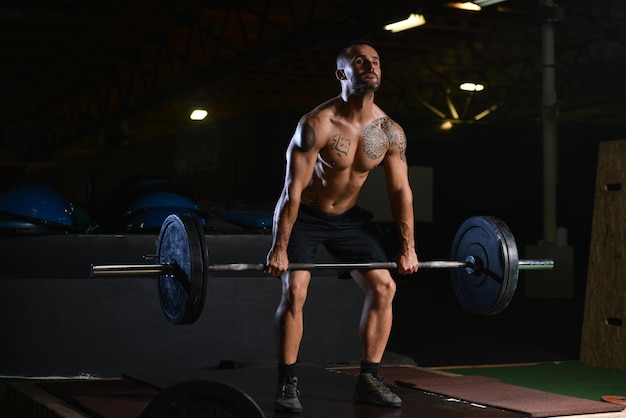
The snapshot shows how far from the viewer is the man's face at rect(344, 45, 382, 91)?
3.37m

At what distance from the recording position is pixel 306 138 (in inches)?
132

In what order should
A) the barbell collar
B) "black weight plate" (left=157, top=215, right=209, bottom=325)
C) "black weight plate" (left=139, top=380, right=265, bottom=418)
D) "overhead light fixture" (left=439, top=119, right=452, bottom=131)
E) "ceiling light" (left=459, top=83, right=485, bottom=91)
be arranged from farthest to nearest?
"ceiling light" (left=459, top=83, right=485, bottom=91) < "overhead light fixture" (left=439, top=119, right=452, bottom=131) < the barbell collar < "black weight plate" (left=157, top=215, right=209, bottom=325) < "black weight plate" (left=139, top=380, right=265, bottom=418)

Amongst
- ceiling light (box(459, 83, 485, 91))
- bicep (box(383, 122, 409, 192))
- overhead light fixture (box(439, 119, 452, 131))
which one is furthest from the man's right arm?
ceiling light (box(459, 83, 485, 91))

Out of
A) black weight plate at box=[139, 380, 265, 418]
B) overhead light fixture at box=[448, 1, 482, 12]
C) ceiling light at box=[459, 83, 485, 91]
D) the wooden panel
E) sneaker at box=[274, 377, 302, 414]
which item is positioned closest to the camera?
black weight plate at box=[139, 380, 265, 418]

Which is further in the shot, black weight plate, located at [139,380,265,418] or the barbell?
the barbell

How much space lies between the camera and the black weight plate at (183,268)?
3178mm

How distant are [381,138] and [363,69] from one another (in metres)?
0.28

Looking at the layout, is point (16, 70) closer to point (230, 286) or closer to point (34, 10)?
point (34, 10)

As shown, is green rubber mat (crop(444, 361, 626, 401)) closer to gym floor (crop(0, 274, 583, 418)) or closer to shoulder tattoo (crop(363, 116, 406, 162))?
gym floor (crop(0, 274, 583, 418))

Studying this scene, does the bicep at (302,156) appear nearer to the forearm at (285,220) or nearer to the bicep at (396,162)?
the forearm at (285,220)

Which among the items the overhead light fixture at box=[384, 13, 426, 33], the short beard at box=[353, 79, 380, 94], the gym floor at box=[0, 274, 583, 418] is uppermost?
the overhead light fixture at box=[384, 13, 426, 33]

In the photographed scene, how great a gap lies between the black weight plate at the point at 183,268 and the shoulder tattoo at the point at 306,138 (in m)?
0.47

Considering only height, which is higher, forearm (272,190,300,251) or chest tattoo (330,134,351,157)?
chest tattoo (330,134,351,157)

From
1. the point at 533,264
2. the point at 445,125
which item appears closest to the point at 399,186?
the point at 533,264
